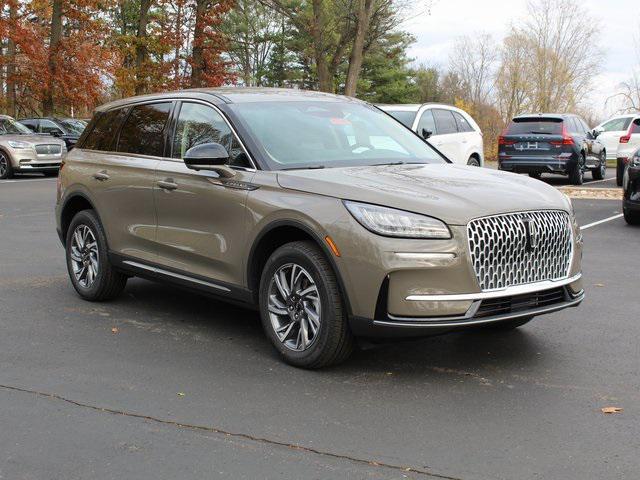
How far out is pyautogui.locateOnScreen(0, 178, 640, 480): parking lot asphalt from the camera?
3830mm

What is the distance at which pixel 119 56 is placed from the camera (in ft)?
134

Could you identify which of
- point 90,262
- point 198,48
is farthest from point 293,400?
point 198,48

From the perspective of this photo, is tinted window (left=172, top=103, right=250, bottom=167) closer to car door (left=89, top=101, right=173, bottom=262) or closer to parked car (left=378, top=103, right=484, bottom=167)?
car door (left=89, top=101, right=173, bottom=262)

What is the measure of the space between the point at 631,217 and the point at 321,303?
9052 millimetres

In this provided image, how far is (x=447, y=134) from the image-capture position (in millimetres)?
16312

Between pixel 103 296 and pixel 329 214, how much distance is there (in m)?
2.89

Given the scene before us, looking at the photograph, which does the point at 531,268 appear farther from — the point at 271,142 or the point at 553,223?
the point at 271,142

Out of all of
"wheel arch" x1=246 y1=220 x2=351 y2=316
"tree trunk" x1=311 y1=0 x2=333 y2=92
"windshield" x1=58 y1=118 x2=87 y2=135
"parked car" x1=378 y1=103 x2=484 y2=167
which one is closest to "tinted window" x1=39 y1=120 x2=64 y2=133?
"windshield" x1=58 y1=118 x2=87 y2=135

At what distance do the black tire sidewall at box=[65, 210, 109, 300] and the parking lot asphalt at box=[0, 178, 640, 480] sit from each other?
0.46 ft

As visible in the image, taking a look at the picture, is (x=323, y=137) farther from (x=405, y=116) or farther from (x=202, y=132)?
(x=405, y=116)

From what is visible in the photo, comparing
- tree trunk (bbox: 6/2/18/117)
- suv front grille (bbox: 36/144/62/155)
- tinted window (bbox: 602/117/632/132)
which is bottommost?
suv front grille (bbox: 36/144/62/155)

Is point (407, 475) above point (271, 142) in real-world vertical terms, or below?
below

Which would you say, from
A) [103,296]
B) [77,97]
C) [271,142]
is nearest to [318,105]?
[271,142]

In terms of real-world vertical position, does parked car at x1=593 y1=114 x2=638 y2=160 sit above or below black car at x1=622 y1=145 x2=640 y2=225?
above
